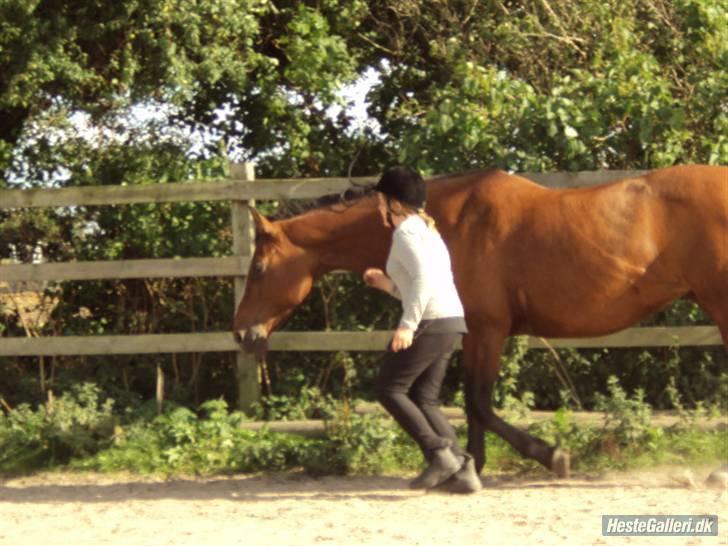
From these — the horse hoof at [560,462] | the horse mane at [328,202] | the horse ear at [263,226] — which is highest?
the horse mane at [328,202]

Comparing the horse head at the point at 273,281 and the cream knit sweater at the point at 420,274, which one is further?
the horse head at the point at 273,281

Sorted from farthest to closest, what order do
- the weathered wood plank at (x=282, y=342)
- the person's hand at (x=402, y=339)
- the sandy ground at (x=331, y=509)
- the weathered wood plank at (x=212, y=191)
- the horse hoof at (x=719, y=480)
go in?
the weathered wood plank at (x=212, y=191), the weathered wood plank at (x=282, y=342), the horse hoof at (x=719, y=480), the person's hand at (x=402, y=339), the sandy ground at (x=331, y=509)

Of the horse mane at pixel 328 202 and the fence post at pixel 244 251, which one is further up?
the horse mane at pixel 328 202

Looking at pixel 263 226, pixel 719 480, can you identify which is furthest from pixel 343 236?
pixel 719 480

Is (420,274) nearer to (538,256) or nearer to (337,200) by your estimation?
(538,256)

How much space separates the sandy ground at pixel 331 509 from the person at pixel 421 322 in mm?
321

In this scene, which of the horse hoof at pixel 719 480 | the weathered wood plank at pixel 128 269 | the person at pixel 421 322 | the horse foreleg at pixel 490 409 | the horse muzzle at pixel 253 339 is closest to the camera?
the person at pixel 421 322

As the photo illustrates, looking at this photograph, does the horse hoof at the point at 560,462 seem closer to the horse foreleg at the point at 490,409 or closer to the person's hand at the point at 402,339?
the horse foreleg at the point at 490,409

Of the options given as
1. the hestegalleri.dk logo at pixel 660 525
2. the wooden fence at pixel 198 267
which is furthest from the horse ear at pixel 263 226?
the hestegalleri.dk logo at pixel 660 525

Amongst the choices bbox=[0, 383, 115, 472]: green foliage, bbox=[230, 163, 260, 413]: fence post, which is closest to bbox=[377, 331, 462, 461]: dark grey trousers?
bbox=[230, 163, 260, 413]: fence post

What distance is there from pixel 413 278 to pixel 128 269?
286cm

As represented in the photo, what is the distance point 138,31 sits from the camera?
915 centimetres

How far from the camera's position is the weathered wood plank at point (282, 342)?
8164 millimetres

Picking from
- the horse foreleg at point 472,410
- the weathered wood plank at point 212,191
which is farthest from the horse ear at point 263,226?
the horse foreleg at point 472,410
